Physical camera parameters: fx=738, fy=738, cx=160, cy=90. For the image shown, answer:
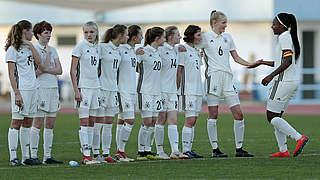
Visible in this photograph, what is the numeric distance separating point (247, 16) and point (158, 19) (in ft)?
12.3

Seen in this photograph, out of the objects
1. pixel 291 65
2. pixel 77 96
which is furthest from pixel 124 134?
pixel 291 65

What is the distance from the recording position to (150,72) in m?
11.2

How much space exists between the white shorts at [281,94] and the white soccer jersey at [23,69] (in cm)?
345

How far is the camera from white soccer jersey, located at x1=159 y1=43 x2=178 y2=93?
37.2 ft

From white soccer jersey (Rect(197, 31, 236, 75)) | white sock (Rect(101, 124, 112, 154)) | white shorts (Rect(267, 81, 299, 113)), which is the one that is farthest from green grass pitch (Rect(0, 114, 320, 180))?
white soccer jersey (Rect(197, 31, 236, 75))

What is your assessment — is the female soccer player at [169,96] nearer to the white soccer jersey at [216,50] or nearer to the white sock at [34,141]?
the white soccer jersey at [216,50]

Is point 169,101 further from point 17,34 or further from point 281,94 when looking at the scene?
point 17,34

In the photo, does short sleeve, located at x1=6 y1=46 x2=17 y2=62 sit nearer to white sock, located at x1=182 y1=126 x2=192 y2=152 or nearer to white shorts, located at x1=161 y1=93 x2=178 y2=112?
white shorts, located at x1=161 y1=93 x2=178 y2=112

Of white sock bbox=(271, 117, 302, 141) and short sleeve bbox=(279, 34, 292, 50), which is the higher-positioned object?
short sleeve bbox=(279, 34, 292, 50)

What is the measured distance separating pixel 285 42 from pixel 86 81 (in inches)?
116

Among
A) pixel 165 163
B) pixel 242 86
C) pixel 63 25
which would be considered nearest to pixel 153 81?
pixel 165 163

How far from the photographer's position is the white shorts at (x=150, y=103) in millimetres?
11070

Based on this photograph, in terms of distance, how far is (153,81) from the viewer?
11148 millimetres

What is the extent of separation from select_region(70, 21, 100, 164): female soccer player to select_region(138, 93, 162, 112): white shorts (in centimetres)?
88
